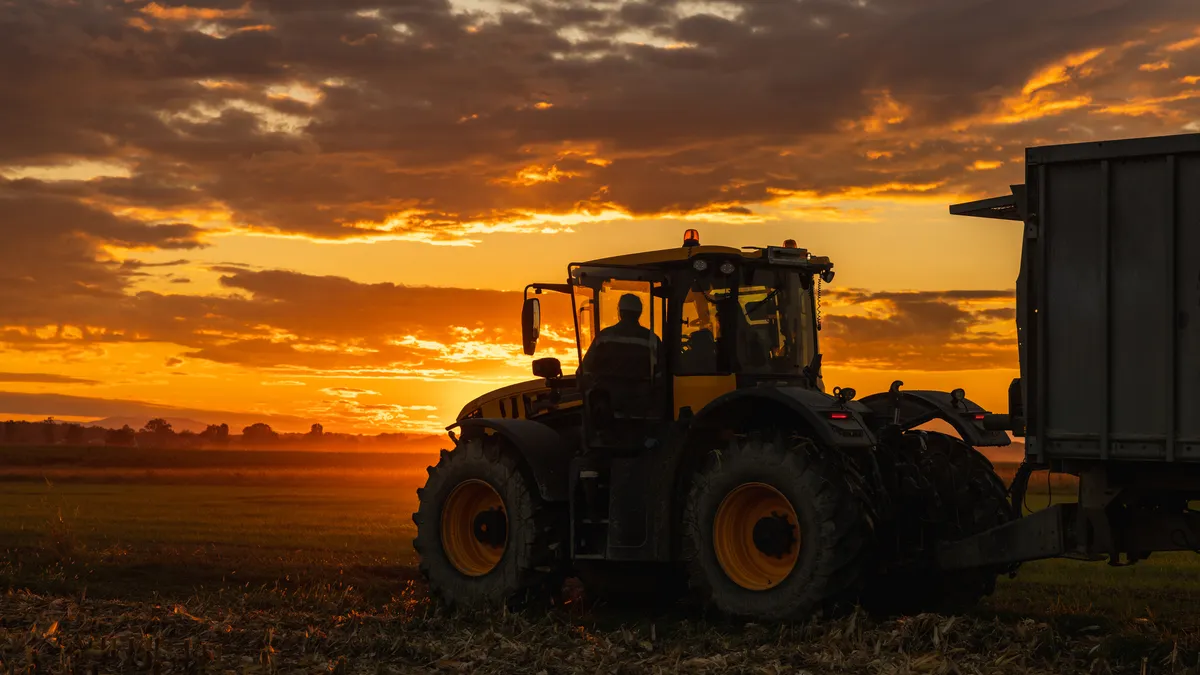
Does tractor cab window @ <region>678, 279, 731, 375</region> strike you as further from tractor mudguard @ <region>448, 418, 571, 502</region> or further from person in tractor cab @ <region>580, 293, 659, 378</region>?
tractor mudguard @ <region>448, 418, 571, 502</region>

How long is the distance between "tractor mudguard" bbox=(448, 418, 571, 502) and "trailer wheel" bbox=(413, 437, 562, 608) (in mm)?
269

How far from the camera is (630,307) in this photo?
1384 centimetres

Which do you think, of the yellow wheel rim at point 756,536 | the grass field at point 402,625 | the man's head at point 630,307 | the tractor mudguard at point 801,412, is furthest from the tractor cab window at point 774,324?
the grass field at point 402,625

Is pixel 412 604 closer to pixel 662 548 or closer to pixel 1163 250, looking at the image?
pixel 662 548

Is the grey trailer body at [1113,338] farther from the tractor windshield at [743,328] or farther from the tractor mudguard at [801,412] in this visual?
the tractor windshield at [743,328]

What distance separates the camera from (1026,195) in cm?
1046

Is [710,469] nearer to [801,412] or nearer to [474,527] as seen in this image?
[801,412]

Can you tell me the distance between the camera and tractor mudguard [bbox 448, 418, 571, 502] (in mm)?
13961

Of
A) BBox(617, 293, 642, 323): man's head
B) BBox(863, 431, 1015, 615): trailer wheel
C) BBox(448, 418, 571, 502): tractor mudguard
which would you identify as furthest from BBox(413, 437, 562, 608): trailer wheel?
BBox(863, 431, 1015, 615): trailer wheel

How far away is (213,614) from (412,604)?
248 cm

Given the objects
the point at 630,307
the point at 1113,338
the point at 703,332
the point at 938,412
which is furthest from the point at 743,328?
the point at 1113,338

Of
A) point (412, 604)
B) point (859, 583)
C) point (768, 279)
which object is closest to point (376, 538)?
point (412, 604)

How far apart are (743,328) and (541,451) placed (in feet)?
8.27

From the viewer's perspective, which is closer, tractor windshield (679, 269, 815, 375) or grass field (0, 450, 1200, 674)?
grass field (0, 450, 1200, 674)
